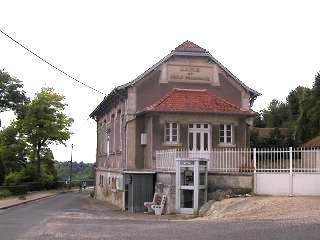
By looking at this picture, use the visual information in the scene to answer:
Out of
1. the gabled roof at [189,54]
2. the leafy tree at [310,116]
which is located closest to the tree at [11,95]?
the leafy tree at [310,116]

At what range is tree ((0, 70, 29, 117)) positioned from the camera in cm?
7412

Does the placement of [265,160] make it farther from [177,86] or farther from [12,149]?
[12,149]

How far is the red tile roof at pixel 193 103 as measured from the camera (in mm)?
34531

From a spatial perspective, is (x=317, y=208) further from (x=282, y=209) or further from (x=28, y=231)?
(x=28, y=231)

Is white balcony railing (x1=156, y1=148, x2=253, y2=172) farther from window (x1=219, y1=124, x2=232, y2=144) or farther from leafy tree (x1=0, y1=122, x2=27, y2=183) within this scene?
leafy tree (x1=0, y1=122, x2=27, y2=183)

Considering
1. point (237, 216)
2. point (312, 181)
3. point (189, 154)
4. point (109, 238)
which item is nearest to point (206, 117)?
point (189, 154)

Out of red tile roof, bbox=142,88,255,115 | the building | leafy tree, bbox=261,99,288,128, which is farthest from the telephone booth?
leafy tree, bbox=261,99,288,128

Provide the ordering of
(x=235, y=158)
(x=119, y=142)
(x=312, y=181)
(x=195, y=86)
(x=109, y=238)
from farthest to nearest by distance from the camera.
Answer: (x=119, y=142), (x=195, y=86), (x=235, y=158), (x=312, y=181), (x=109, y=238)

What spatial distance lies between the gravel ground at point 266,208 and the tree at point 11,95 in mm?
Answer: 52938

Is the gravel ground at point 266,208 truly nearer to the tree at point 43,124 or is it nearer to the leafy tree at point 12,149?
the tree at point 43,124

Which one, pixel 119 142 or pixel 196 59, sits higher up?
pixel 196 59

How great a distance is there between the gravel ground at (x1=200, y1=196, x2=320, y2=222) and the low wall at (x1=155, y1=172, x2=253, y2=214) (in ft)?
3.66

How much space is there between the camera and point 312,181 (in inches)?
973

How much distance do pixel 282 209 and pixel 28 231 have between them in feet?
27.7
